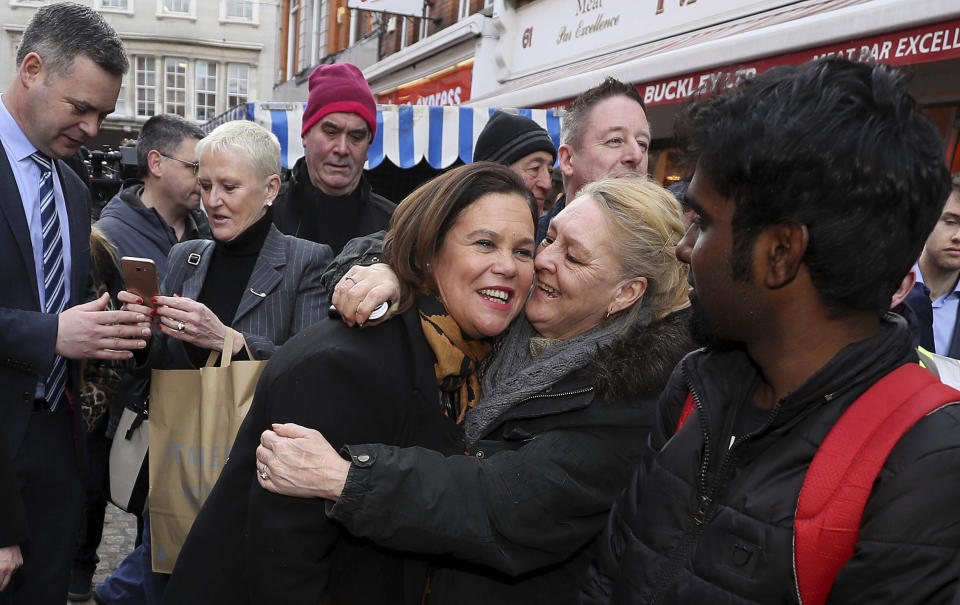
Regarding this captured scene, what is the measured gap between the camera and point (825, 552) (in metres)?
1.15

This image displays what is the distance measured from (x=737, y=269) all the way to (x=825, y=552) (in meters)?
0.45

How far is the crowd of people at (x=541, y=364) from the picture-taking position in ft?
3.87

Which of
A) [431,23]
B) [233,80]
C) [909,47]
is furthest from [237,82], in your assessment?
[909,47]

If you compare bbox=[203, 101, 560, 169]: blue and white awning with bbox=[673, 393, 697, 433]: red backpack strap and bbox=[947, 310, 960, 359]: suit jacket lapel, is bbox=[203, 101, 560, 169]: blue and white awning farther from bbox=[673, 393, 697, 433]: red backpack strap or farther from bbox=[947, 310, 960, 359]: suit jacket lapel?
bbox=[673, 393, 697, 433]: red backpack strap

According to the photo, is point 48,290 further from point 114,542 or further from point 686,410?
point 114,542

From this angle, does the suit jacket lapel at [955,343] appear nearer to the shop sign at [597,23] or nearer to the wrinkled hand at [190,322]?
the wrinkled hand at [190,322]

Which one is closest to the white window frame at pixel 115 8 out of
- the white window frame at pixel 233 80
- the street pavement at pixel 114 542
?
the white window frame at pixel 233 80

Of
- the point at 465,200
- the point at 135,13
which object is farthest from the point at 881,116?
the point at 135,13

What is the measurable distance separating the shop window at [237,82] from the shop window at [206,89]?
Result: 0.65 m

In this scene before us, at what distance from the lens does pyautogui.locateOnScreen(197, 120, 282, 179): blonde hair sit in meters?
3.21

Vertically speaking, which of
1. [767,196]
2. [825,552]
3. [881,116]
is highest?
[881,116]

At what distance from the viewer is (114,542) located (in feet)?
16.0

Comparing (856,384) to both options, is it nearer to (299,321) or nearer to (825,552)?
(825,552)

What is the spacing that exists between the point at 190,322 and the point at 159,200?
177cm
